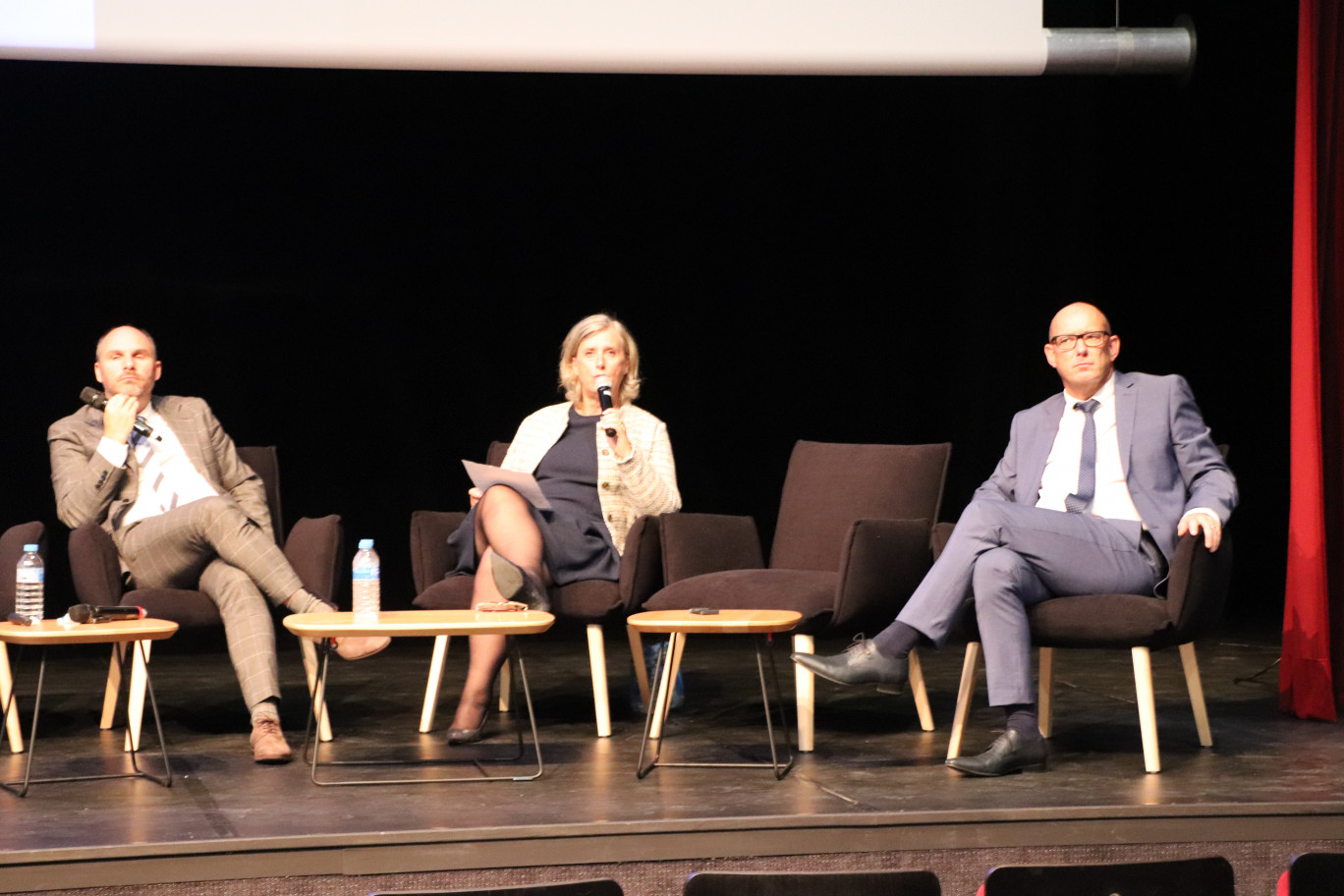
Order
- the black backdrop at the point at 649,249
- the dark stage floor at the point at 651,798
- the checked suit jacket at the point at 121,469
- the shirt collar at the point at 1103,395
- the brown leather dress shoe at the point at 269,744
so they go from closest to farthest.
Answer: the dark stage floor at the point at 651,798, the brown leather dress shoe at the point at 269,744, the shirt collar at the point at 1103,395, the checked suit jacket at the point at 121,469, the black backdrop at the point at 649,249

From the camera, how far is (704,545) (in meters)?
3.85

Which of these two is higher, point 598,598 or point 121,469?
point 121,469

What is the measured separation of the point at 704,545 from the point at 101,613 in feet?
4.98

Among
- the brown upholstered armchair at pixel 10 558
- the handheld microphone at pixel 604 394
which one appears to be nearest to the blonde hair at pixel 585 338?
the handheld microphone at pixel 604 394

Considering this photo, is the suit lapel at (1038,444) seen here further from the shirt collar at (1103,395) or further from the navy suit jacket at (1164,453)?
the navy suit jacket at (1164,453)

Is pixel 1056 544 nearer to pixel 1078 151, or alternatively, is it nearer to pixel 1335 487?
pixel 1335 487

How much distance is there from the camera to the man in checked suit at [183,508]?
3.44m

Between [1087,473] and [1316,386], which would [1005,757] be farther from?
[1316,386]

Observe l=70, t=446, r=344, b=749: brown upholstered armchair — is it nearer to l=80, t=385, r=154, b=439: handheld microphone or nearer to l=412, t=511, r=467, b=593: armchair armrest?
l=412, t=511, r=467, b=593: armchair armrest

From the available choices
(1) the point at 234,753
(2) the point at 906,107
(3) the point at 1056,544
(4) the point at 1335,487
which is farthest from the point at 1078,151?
(1) the point at 234,753

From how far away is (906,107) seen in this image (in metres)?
6.36

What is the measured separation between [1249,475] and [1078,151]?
186 cm

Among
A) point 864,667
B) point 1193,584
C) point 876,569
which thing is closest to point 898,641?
point 864,667

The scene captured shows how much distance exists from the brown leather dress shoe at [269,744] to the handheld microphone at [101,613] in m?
0.37
